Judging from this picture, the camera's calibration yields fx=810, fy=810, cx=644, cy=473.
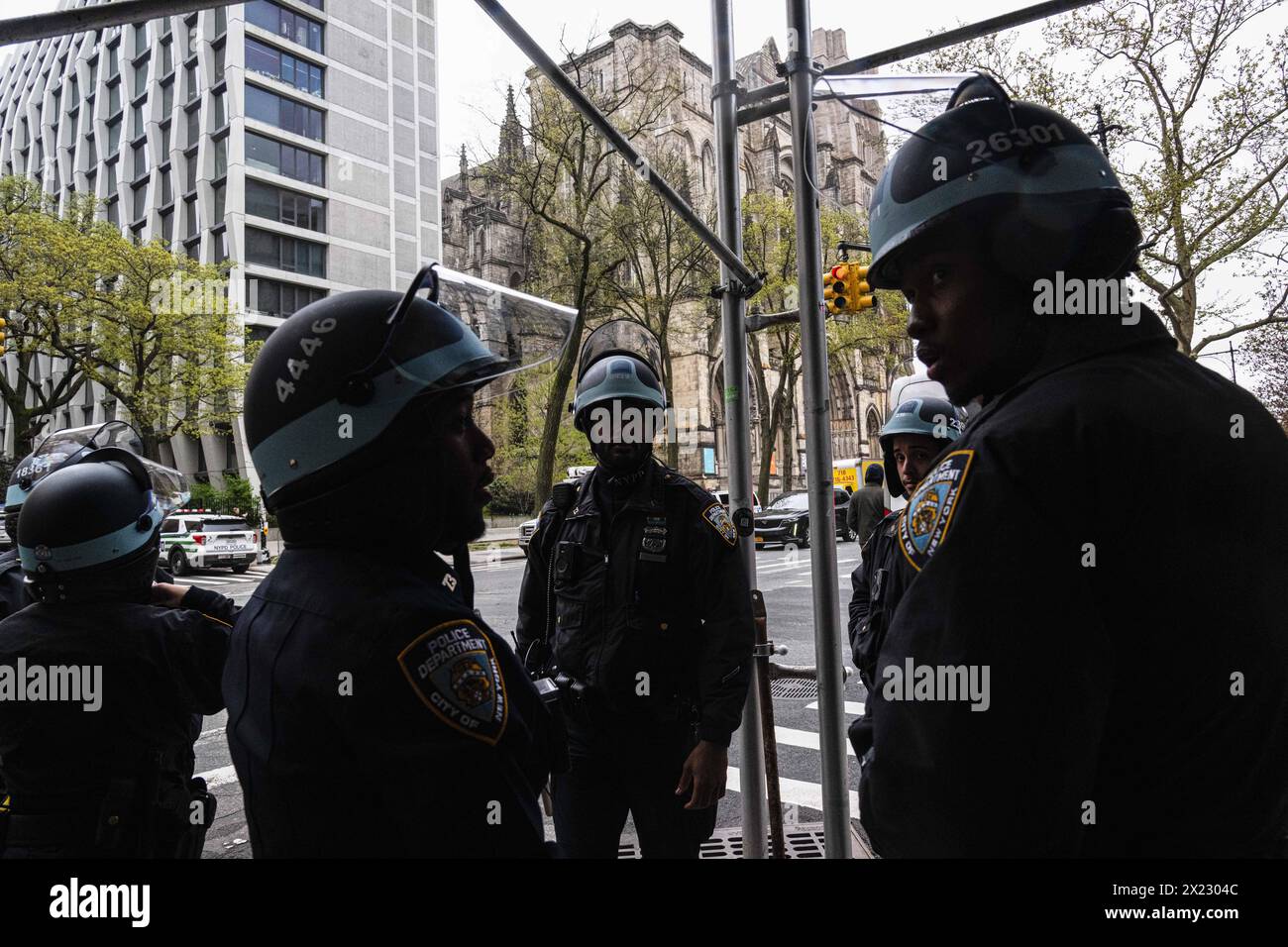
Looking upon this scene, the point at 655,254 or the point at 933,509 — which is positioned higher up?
the point at 655,254

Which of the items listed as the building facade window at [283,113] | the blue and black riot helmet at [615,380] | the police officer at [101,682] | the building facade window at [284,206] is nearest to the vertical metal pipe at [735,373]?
the blue and black riot helmet at [615,380]

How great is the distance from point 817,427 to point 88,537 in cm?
253

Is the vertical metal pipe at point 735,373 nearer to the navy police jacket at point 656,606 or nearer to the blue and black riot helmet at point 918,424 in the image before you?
the navy police jacket at point 656,606

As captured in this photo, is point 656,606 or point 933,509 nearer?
point 933,509

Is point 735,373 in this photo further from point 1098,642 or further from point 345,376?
point 1098,642

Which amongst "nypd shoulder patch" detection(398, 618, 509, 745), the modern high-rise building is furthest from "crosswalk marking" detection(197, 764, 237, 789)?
the modern high-rise building

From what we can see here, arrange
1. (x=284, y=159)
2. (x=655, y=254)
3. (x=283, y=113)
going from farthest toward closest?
(x=284, y=159) → (x=283, y=113) → (x=655, y=254)

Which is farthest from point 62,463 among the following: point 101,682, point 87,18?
point 87,18

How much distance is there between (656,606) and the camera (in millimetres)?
3018

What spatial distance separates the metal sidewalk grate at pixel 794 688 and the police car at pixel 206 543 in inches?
762

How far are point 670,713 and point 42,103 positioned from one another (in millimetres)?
70711

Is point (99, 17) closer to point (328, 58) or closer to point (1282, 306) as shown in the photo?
point (1282, 306)

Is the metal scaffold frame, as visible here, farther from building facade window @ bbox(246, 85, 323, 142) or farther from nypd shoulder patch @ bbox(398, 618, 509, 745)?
building facade window @ bbox(246, 85, 323, 142)

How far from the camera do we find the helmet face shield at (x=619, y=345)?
3578mm
